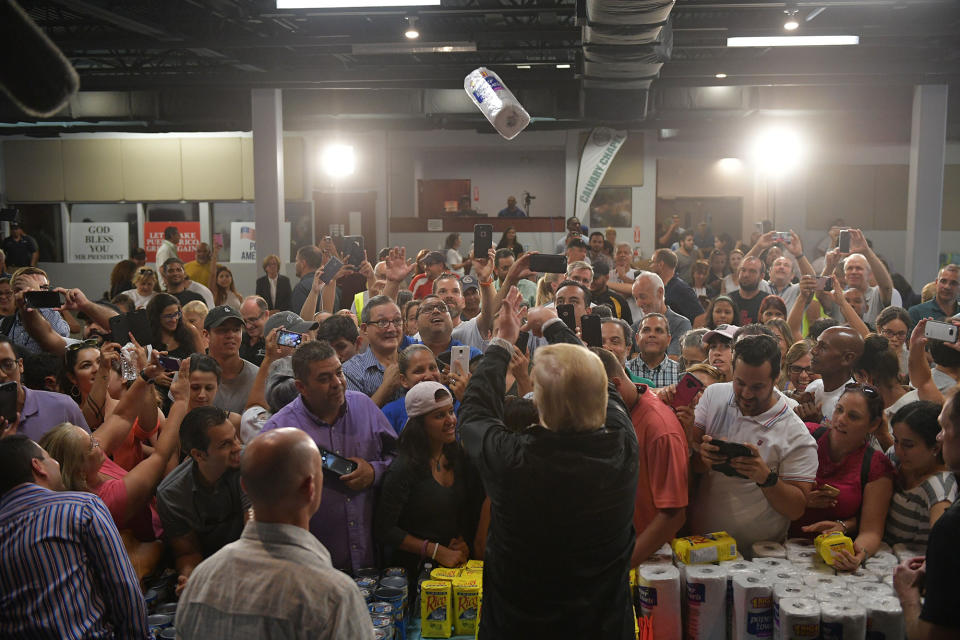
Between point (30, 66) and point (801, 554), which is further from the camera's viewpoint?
point (801, 554)

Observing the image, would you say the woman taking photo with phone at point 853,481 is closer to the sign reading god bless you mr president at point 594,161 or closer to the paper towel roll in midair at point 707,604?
the paper towel roll in midair at point 707,604

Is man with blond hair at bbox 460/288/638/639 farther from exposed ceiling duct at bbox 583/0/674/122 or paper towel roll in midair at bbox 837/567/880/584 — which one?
exposed ceiling duct at bbox 583/0/674/122

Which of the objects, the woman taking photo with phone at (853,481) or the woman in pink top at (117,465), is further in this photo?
the woman taking photo with phone at (853,481)

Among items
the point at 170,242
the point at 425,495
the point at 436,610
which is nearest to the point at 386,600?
the point at 436,610

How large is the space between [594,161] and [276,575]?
12.6 meters

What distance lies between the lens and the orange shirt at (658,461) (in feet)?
9.32

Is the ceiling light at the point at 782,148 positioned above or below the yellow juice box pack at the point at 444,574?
above

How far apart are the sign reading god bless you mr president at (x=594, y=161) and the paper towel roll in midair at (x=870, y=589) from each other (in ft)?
36.7

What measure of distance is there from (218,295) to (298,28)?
287cm

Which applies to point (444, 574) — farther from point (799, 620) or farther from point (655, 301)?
point (655, 301)

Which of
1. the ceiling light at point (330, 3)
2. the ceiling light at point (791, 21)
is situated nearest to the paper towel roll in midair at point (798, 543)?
the ceiling light at point (330, 3)

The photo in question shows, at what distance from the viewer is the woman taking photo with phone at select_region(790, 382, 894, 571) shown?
3.04 meters

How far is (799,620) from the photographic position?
2529 millimetres

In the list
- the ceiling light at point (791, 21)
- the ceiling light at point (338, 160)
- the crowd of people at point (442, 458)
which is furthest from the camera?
the ceiling light at point (338, 160)
